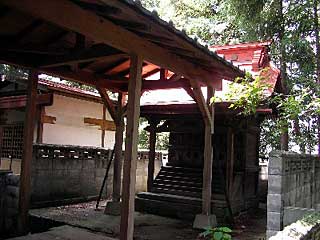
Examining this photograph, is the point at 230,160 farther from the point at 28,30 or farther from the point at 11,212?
the point at 28,30

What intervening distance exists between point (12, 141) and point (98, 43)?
720cm

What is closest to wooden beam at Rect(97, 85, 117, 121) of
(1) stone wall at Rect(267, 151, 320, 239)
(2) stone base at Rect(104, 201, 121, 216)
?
(2) stone base at Rect(104, 201, 121, 216)

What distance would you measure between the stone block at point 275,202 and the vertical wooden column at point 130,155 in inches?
92.2

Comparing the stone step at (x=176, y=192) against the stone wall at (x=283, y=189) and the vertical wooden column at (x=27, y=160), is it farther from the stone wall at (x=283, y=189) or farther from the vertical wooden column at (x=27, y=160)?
the vertical wooden column at (x=27, y=160)

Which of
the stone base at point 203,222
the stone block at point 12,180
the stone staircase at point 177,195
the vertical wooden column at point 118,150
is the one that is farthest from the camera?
the stone staircase at point 177,195

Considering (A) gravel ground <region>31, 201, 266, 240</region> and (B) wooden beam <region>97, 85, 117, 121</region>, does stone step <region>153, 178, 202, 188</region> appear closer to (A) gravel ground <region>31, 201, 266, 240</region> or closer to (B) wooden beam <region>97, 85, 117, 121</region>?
(A) gravel ground <region>31, 201, 266, 240</region>

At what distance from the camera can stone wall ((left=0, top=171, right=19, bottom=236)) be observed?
22.8 ft

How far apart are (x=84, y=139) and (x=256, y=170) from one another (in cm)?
630

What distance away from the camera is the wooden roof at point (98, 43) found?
152 inches

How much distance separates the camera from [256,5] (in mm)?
12164

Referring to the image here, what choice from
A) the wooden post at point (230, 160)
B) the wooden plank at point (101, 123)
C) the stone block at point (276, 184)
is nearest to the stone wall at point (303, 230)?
the stone block at point (276, 184)

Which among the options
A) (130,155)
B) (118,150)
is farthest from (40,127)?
(130,155)

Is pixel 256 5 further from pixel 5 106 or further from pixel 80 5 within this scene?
pixel 80 5

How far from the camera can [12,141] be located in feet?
→ 38.1
